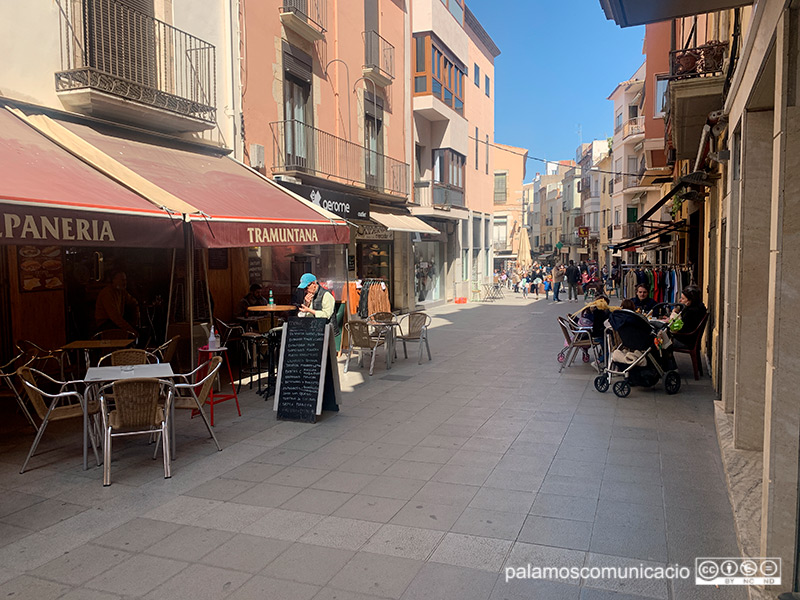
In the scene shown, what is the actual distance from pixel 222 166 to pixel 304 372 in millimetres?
5053

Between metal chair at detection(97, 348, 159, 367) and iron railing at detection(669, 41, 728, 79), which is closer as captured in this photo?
metal chair at detection(97, 348, 159, 367)

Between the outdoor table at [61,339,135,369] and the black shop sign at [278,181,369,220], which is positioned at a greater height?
the black shop sign at [278,181,369,220]

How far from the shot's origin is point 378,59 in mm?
18109

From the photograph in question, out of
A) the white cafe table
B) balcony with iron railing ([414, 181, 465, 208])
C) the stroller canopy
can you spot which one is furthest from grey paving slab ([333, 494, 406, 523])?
balcony with iron railing ([414, 181, 465, 208])

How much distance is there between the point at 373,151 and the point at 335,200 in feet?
12.9

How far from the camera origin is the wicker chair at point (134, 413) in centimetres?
533

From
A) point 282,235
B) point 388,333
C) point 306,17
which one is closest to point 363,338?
point 388,333

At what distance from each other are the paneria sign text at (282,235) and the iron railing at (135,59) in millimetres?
2939

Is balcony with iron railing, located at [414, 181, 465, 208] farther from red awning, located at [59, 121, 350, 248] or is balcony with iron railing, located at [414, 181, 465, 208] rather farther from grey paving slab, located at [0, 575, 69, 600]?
grey paving slab, located at [0, 575, 69, 600]

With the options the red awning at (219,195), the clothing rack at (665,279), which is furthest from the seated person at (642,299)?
the red awning at (219,195)

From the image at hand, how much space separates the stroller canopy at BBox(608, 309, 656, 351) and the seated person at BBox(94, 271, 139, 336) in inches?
270

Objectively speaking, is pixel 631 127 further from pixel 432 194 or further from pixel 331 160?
pixel 331 160

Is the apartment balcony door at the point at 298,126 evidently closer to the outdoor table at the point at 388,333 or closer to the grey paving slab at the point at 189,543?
the outdoor table at the point at 388,333

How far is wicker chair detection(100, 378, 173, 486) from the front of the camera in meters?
5.33
